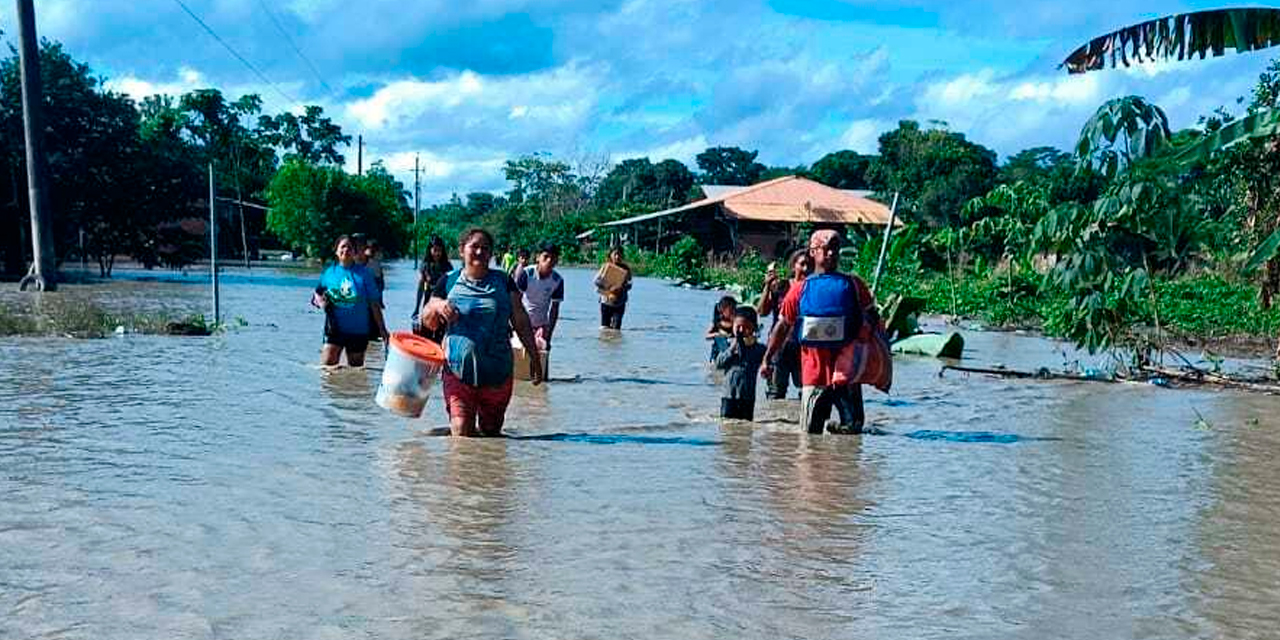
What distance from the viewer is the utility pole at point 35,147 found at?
29141mm

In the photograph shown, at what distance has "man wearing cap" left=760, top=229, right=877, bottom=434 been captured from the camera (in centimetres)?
938

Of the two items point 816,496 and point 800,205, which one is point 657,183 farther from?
point 816,496

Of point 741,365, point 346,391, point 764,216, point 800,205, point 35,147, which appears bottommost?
point 346,391

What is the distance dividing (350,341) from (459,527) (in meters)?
7.01

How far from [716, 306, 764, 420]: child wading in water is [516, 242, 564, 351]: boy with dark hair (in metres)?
3.72

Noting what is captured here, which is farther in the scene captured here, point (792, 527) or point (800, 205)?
point (800, 205)

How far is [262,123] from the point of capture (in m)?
86.9

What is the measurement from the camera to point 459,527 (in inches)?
253

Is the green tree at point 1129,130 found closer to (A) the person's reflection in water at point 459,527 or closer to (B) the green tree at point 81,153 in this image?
(A) the person's reflection in water at point 459,527

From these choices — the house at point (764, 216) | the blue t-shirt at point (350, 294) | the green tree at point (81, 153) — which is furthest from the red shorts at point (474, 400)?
the house at point (764, 216)

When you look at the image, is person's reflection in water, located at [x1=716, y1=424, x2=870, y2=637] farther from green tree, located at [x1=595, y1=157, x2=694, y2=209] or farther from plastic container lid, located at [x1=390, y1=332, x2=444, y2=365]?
green tree, located at [x1=595, y1=157, x2=694, y2=209]

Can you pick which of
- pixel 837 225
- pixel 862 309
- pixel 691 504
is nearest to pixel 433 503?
pixel 691 504

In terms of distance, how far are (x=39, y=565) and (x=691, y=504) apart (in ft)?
10.7

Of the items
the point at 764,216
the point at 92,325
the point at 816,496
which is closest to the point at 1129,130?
the point at 816,496
